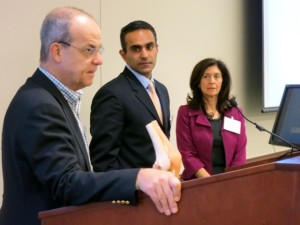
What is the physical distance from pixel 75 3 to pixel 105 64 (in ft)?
1.53

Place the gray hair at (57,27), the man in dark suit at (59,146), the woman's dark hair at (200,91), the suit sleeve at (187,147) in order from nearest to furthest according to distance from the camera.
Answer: the man in dark suit at (59,146) → the gray hair at (57,27) → the suit sleeve at (187,147) → the woman's dark hair at (200,91)

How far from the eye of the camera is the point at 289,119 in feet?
4.93

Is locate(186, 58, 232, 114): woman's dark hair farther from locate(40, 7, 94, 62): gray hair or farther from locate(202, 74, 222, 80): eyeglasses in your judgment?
A: locate(40, 7, 94, 62): gray hair

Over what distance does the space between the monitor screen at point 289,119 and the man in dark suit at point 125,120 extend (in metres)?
0.75

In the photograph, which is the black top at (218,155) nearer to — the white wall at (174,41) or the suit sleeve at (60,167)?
the white wall at (174,41)

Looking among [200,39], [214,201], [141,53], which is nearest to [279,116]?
[214,201]

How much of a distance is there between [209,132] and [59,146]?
161cm

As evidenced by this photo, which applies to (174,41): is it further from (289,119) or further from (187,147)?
(289,119)

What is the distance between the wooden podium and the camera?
29.3 inches

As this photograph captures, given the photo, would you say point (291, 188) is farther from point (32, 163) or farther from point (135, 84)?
point (135, 84)

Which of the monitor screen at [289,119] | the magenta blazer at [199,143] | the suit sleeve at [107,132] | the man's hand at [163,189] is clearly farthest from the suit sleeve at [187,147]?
the man's hand at [163,189]

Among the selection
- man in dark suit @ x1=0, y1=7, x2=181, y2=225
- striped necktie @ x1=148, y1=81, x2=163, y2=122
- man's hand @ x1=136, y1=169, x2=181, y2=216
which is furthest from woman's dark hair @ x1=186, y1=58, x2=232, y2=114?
man's hand @ x1=136, y1=169, x2=181, y2=216

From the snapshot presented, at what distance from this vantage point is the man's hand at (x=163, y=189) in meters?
0.83

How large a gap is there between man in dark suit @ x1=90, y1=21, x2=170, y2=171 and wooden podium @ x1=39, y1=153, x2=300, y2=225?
1141mm
